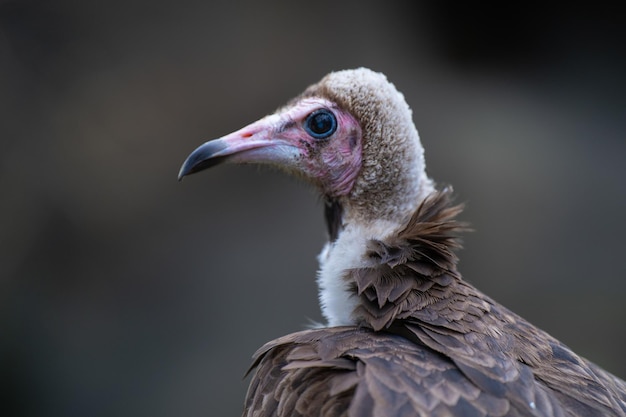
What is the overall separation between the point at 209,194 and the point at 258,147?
2818 millimetres

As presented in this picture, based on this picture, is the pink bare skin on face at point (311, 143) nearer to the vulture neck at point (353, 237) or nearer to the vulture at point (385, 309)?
the vulture at point (385, 309)

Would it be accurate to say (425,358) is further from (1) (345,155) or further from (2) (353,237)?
(1) (345,155)

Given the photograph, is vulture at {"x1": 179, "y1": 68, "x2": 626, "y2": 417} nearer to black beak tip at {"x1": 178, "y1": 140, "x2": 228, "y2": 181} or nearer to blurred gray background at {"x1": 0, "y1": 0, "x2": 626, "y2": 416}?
black beak tip at {"x1": 178, "y1": 140, "x2": 228, "y2": 181}

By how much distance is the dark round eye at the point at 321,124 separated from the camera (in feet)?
7.85

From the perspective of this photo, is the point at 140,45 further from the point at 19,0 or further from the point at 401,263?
the point at 401,263

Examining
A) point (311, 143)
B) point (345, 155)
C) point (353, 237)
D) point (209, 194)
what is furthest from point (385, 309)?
point (209, 194)

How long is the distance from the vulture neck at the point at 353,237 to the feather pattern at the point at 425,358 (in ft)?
0.15

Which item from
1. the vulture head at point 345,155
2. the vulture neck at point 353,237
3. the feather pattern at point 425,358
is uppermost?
the vulture head at point 345,155

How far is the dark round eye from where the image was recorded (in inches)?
94.2

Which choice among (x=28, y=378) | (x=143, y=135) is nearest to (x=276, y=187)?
(x=143, y=135)

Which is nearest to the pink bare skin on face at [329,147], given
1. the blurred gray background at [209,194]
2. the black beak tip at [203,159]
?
the black beak tip at [203,159]

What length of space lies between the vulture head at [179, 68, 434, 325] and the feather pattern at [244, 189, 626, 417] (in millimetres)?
136

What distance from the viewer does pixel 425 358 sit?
1.63 meters

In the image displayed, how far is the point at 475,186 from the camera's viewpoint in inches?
211
